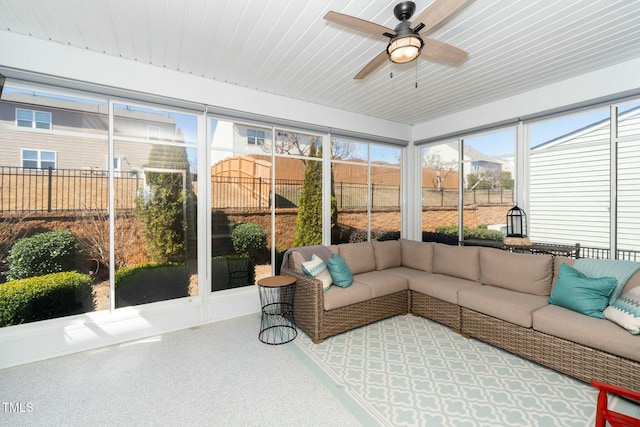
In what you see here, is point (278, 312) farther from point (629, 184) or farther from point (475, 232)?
point (629, 184)

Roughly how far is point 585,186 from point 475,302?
218 cm

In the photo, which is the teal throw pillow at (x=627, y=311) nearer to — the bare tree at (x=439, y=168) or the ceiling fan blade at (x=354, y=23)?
the ceiling fan blade at (x=354, y=23)

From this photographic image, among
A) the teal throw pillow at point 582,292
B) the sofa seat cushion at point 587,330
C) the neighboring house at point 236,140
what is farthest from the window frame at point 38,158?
the teal throw pillow at point 582,292

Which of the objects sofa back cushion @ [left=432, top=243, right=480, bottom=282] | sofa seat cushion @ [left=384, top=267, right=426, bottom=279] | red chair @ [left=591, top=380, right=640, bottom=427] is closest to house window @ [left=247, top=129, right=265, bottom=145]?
sofa seat cushion @ [left=384, top=267, right=426, bottom=279]

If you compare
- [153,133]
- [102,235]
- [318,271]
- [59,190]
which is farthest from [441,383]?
[59,190]

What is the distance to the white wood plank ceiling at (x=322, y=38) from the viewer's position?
2273 millimetres

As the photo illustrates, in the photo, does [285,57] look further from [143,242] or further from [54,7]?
[143,242]

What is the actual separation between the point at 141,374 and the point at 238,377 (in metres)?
0.90

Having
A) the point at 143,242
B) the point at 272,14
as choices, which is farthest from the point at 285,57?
the point at 143,242

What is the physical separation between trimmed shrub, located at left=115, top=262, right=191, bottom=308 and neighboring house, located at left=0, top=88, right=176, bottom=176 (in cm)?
119

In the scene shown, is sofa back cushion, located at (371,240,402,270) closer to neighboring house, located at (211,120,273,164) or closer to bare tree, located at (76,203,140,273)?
neighboring house, located at (211,120,273,164)

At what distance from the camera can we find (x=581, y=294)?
258 centimetres

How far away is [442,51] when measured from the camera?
7.66 feet

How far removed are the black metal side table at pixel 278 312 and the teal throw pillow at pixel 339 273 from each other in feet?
1.64
